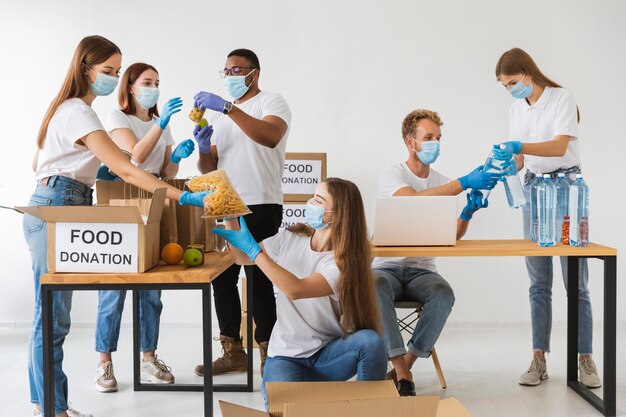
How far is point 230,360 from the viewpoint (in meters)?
3.67

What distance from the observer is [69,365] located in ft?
12.9

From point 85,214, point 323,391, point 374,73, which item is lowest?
point 323,391

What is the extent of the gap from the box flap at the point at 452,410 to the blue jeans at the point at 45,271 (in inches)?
53.0

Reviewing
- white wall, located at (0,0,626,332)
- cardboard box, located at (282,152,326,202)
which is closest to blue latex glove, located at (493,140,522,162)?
cardboard box, located at (282,152,326,202)

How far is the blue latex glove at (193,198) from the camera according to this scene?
2.40 m

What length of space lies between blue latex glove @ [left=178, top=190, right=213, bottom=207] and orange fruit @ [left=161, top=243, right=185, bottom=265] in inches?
6.0

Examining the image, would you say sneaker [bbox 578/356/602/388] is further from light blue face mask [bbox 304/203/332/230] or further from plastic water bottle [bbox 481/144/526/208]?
light blue face mask [bbox 304/203/332/230]

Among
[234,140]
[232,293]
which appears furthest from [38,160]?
[232,293]

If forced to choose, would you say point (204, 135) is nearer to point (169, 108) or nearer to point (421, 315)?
point (169, 108)

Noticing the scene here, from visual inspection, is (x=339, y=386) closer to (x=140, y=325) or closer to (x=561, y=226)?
(x=561, y=226)

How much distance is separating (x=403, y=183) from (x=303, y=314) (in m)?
1.01

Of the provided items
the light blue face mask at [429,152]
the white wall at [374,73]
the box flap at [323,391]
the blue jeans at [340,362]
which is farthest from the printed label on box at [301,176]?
the box flap at [323,391]

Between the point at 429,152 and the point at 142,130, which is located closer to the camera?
the point at 429,152

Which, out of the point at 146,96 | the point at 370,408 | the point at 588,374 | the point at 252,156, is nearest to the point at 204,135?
the point at 252,156
